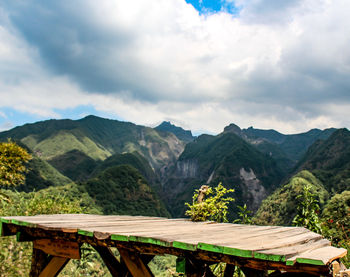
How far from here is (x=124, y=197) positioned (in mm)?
77875

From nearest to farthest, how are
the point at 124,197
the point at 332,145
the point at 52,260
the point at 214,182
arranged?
the point at 52,260 < the point at 124,197 < the point at 332,145 < the point at 214,182

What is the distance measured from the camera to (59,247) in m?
4.03

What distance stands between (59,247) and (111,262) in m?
0.75

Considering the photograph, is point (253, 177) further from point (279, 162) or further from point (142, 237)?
point (142, 237)

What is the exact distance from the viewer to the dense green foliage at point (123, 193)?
68750 millimetres

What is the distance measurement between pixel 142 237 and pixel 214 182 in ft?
465

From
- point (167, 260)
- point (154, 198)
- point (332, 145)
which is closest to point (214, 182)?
point (332, 145)

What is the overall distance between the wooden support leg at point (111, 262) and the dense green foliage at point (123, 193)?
6264 cm

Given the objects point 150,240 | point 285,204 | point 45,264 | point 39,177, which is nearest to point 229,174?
point 285,204

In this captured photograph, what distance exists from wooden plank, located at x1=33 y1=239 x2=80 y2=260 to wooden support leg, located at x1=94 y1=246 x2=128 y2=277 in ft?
0.89

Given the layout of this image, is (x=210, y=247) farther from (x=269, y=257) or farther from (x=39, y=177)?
(x=39, y=177)

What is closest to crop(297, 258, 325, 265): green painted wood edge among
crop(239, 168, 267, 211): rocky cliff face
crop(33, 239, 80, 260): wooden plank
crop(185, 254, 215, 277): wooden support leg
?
crop(185, 254, 215, 277): wooden support leg

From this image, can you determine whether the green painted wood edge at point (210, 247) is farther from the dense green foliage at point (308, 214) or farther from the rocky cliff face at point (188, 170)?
the rocky cliff face at point (188, 170)

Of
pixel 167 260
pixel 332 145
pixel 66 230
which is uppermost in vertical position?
pixel 332 145
